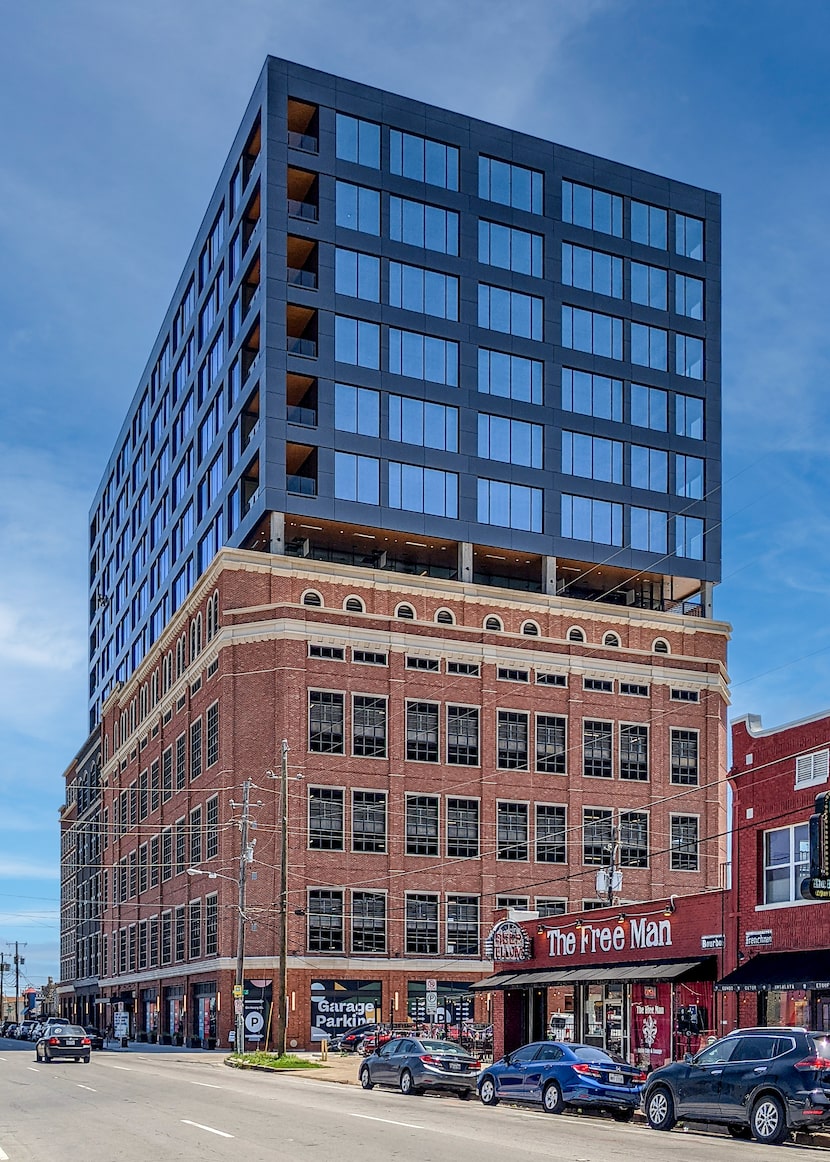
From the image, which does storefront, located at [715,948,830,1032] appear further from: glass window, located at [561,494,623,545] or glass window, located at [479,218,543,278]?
glass window, located at [479,218,543,278]

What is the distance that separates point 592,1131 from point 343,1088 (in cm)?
1503

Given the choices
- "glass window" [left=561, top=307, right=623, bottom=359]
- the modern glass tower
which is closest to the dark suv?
the modern glass tower

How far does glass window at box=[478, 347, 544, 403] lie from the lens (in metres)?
82.4

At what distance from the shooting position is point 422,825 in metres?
76.2

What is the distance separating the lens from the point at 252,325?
79.1 meters

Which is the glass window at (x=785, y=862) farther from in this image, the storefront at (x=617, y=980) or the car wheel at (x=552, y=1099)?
the car wheel at (x=552, y=1099)

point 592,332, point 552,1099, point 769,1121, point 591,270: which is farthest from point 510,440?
point 769,1121

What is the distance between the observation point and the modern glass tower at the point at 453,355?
3056 inches

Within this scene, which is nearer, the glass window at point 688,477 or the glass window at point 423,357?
the glass window at point 423,357

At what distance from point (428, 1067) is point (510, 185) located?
2426 inches

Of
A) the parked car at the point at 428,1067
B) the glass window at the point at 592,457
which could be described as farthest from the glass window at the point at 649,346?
the parked car at the point at 428,1067

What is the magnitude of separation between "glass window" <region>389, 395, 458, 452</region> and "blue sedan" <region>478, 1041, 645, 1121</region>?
51442mm

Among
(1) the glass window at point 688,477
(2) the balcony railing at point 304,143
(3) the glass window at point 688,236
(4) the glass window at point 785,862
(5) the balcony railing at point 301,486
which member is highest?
(2) the balcony railing at point 304,143

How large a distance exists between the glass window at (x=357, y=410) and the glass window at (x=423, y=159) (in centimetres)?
1327
